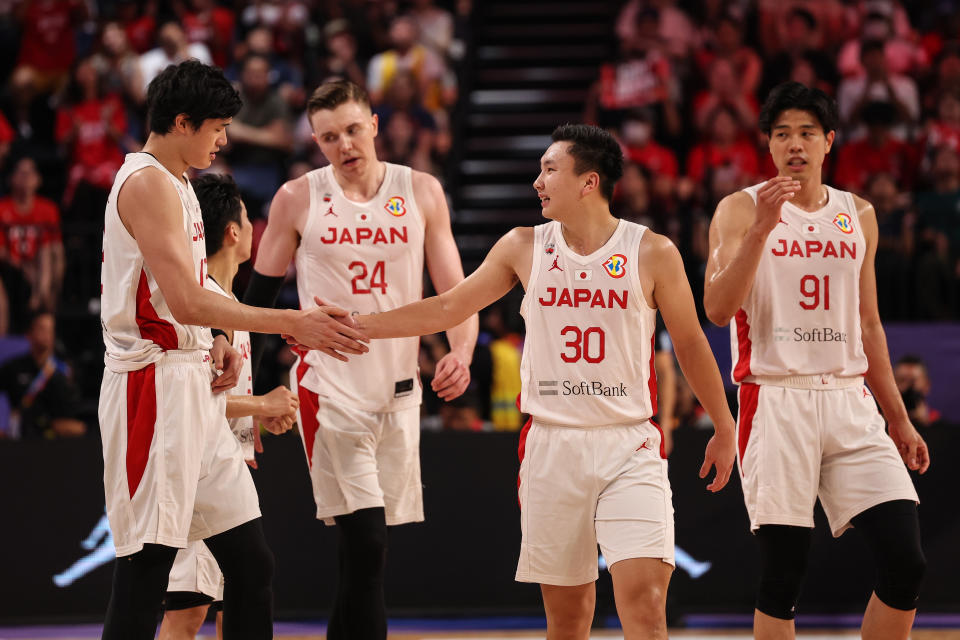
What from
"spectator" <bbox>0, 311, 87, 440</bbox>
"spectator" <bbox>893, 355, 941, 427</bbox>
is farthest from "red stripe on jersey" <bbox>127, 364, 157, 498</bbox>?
"spectator" <bbox>893, 355, 941, 427</bbox>

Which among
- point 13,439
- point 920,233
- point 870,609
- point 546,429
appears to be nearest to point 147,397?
point 546,429

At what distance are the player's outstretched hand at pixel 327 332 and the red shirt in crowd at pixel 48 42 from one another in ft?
29.5

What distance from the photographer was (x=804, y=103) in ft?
16.3

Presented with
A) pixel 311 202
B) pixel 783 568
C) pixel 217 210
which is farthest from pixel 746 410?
pixel 217 210

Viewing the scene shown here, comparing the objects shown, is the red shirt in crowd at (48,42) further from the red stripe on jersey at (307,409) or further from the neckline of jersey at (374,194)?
the red stripe on jersey at (307,409)

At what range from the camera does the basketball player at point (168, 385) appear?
155 inches

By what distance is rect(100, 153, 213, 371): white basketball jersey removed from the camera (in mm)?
4020

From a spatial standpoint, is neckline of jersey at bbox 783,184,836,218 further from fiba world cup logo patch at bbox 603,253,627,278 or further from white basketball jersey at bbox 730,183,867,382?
fiba world cup logo patch at bbox 603,253,627,278

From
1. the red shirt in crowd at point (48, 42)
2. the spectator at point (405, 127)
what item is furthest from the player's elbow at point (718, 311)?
the red shirt in crowd at point (48, 42)

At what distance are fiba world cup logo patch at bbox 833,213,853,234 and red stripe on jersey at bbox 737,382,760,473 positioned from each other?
0.73 m

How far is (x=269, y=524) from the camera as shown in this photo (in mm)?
7078

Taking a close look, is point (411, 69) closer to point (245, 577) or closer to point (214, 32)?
point (214, 32)

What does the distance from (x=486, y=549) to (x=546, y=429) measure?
2.93 metres

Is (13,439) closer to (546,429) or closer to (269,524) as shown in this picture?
(269,524)
